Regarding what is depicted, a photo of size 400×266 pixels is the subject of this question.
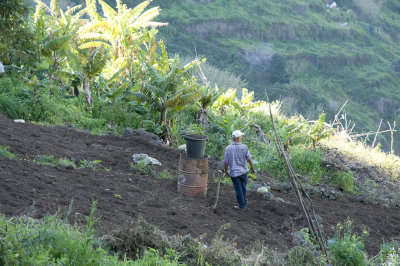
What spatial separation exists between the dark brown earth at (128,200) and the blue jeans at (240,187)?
0.65 ft

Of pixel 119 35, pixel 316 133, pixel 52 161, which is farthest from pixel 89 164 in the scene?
pixel 119 35

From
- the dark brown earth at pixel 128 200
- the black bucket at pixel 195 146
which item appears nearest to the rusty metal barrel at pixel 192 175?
the black bucket at pixel 195 146

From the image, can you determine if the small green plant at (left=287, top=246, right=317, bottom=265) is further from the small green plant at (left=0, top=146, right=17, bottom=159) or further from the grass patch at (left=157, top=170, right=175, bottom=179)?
the small green plant at (left=0, top=146, right=17, bottom=159)

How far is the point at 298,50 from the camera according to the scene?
57.2m

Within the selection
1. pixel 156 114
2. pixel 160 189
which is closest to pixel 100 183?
pixel 160 189

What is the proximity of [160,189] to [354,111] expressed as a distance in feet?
143

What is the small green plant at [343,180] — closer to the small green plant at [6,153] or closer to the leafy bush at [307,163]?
the leafy bush at [307,163]

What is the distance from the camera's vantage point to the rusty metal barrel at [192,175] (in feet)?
26.6

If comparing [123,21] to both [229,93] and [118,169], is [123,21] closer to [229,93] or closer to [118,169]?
[229,93]

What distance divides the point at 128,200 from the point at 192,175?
143 cm

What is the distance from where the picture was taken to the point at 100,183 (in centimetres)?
749

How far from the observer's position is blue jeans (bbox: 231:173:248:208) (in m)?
8.00

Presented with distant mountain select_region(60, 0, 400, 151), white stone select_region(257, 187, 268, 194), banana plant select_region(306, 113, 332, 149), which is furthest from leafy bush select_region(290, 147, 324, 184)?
distant mountain select_region(60, 0, 400, 151)

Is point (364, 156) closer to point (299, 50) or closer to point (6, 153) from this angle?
point (6, 153)
